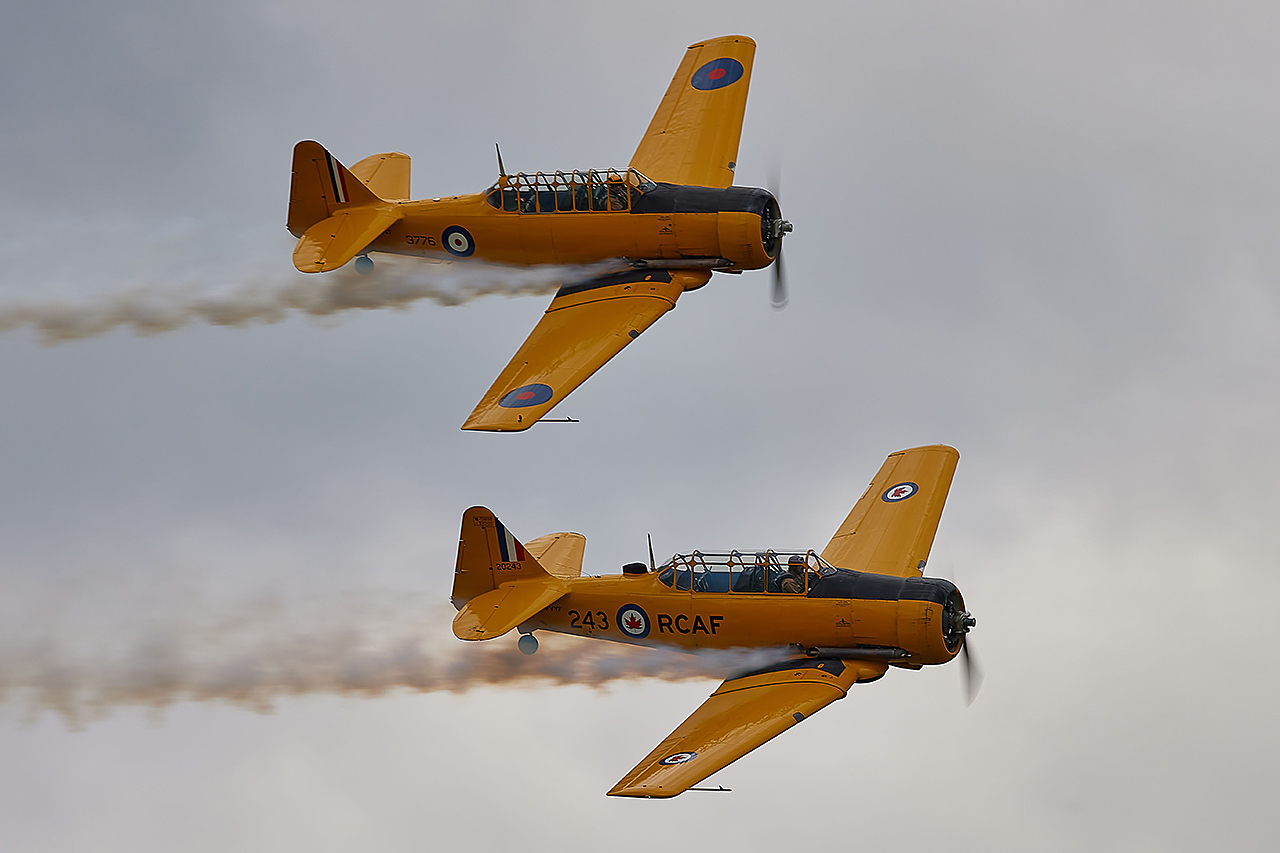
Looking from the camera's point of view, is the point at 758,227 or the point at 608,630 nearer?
the point at 608,630

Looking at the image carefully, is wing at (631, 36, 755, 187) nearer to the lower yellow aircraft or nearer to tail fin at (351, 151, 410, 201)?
tail fin at (351, 151, 410, 201)

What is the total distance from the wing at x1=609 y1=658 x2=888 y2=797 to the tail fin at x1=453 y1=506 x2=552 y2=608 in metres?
3.14

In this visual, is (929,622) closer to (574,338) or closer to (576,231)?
(574,338)

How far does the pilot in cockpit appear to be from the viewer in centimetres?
2812

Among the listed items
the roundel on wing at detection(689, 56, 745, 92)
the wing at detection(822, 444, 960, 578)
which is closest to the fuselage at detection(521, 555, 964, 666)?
the wing at detection(822, 444, 960, 578)

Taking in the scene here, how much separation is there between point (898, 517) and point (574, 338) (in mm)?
5053

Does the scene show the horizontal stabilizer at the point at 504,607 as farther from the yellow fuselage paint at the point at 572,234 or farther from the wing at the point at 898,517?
the yellow fuselage paint at the point at 572,234

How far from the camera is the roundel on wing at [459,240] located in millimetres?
32406

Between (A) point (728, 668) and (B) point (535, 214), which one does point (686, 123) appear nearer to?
(B) point (535, 214)

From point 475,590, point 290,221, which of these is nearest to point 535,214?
point 290,221

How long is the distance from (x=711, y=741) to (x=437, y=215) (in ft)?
31.7

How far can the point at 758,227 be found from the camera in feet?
103

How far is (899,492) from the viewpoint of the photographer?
101ft

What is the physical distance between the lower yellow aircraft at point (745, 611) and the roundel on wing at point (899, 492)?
1.55ft
